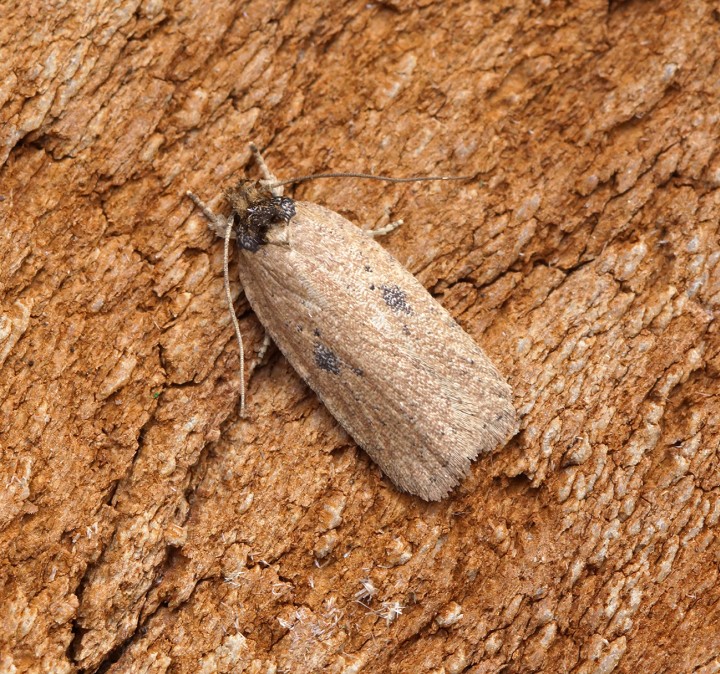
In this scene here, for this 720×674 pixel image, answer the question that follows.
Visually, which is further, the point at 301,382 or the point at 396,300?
the point at 301,382

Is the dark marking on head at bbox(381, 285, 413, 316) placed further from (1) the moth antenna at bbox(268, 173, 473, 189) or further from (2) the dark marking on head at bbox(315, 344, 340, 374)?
(1) the moth antenna at bbox(268, 173, 473, 189)

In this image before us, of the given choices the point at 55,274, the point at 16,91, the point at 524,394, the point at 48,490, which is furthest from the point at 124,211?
the point at 524,394

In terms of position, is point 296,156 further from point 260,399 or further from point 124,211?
point 260,399

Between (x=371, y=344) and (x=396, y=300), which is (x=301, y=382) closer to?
(x=371, y=344)

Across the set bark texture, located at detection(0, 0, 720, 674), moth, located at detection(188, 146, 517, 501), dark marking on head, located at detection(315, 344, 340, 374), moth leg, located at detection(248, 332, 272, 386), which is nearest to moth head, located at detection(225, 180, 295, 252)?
moth, located at detection(188, 146, 517, 501)

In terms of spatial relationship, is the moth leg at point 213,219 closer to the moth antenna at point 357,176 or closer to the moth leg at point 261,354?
the moth antenna at point 357,176

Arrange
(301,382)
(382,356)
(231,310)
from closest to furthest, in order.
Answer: (382,356), (231,310), (301,382)

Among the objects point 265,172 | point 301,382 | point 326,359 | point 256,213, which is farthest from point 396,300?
point 265,172
